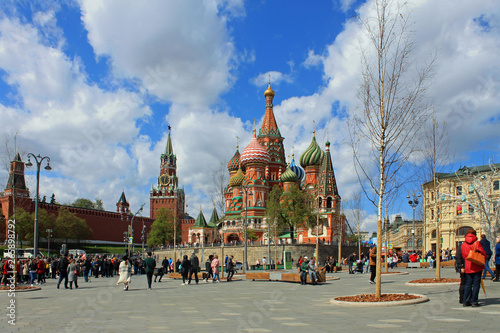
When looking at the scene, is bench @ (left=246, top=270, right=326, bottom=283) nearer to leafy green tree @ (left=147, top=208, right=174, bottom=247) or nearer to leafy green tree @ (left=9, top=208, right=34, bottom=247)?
leafy green tree @ (left=9, top=208, right=34, bottom=247)

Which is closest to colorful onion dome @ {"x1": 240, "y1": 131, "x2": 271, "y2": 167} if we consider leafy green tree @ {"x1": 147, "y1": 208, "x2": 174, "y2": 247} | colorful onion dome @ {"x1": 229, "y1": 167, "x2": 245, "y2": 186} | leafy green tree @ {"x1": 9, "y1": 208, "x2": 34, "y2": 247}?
colorful onion dome @ {"x1": 229, "y1": 167, "x2": 245, "y2": 186}

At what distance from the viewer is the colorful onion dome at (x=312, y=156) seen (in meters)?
78.2

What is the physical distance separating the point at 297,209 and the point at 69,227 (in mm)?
49417

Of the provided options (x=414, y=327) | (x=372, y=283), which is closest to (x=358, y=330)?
(x=414, y=327)

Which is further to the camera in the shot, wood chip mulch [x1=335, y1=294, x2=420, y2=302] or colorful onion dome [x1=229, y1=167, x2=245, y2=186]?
colorful onion dome [x1=229, y1=167, x2=245, y2=186]

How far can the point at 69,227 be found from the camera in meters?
89.1

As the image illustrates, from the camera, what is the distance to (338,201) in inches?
2825

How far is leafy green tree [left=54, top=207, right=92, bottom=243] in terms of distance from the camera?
88000 millimetres

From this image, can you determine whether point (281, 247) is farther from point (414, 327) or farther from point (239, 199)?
point (414, 327)

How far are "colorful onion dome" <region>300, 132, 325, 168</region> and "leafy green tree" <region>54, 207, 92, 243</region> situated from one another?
149 feet

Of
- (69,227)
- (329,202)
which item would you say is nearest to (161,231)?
(69,227)

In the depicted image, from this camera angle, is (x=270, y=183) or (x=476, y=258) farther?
(x=270, y=183)

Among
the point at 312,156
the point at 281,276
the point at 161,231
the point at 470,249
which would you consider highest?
the point at 312,156

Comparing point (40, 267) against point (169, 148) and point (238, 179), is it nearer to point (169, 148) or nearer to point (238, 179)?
point (238, 179)
